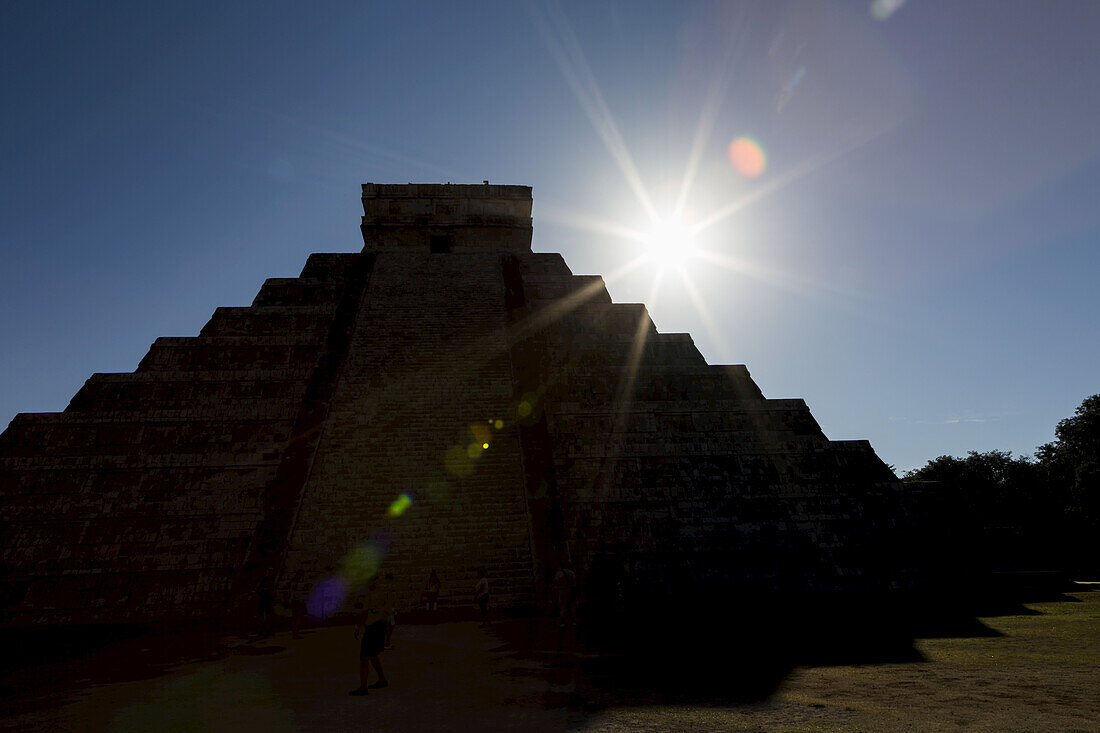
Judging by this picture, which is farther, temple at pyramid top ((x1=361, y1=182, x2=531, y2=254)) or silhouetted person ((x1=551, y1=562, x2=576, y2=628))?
temple at pyramid top ((x1=361, y1=182, x2=531, y2=254))

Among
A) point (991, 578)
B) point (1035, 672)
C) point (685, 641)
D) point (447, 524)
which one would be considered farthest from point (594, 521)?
point (991, 578)

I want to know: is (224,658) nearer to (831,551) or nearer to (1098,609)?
(831,551)

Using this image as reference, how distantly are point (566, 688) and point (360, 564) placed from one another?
20.3ft

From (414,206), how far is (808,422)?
1905 centimetres

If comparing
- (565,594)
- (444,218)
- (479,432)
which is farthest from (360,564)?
(444,218)

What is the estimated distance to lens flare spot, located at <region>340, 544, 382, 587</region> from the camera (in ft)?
34.0

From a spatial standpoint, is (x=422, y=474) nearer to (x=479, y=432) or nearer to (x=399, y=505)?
(x=399, y=505)

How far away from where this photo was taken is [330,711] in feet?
A: 16.5

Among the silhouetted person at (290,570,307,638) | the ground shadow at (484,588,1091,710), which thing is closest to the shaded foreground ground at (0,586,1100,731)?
the ground shadow at (484,588,1091,710)

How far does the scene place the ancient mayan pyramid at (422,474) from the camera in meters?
10.8

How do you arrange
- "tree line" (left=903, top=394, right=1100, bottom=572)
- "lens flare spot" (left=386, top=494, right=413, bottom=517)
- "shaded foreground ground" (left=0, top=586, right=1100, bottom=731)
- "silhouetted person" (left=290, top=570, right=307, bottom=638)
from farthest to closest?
"tree line" (left=903, top=394, right=1100, bottom=572)
"lens flare spot" (left=386, top=494, right=413, bottom=517)
"silhouetted person" (left=290, top=570, right=307, bottom=638)
"shaded foreground ground" (left=0, top=586, right=1100, bottom=731)

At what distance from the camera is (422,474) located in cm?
1229

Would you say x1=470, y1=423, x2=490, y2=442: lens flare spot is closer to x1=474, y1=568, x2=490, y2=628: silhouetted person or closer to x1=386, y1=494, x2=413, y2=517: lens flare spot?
x1=386, y1=494, x2=413, y2=517: lens flare spot

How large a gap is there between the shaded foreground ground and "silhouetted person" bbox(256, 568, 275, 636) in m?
0.71
